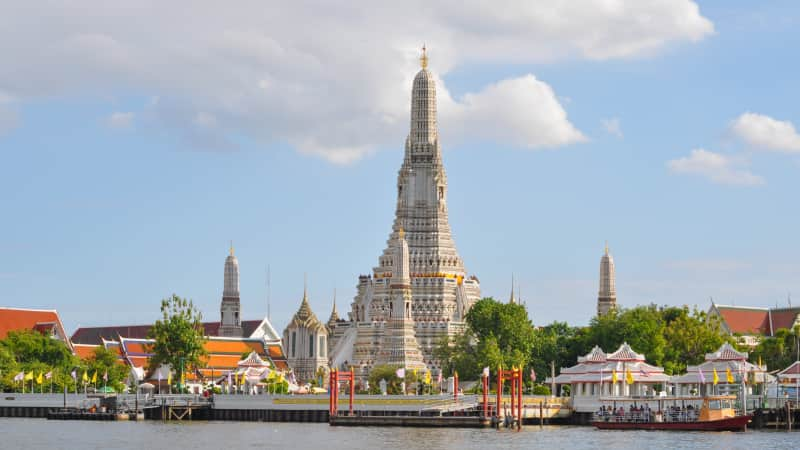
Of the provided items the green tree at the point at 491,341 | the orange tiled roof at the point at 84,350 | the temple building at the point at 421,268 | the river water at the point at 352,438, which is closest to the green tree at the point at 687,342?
the green tree at the point at 491,341

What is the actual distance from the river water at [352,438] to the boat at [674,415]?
1.24m

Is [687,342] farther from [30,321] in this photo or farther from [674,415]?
[30,321]

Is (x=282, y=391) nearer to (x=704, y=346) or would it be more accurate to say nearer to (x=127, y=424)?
(x=127, y=424)

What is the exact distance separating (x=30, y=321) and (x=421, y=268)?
34.4 meters

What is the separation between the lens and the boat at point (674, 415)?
275ft

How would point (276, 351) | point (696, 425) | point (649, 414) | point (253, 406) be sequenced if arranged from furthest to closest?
point (276, 351) → point (253, 406) → point (649, 414) → point (696, 425)

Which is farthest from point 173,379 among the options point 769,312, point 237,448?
point 769,312

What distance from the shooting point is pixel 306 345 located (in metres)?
144

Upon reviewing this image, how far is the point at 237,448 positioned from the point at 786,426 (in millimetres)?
33004

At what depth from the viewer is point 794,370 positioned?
299 ft

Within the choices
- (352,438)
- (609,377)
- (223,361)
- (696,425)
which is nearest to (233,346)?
(223,361)

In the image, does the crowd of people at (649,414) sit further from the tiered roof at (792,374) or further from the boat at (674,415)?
the tiered roof at (792,374)

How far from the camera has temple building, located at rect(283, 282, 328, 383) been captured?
143500 millimetres

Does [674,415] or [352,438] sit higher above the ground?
[674,415]
